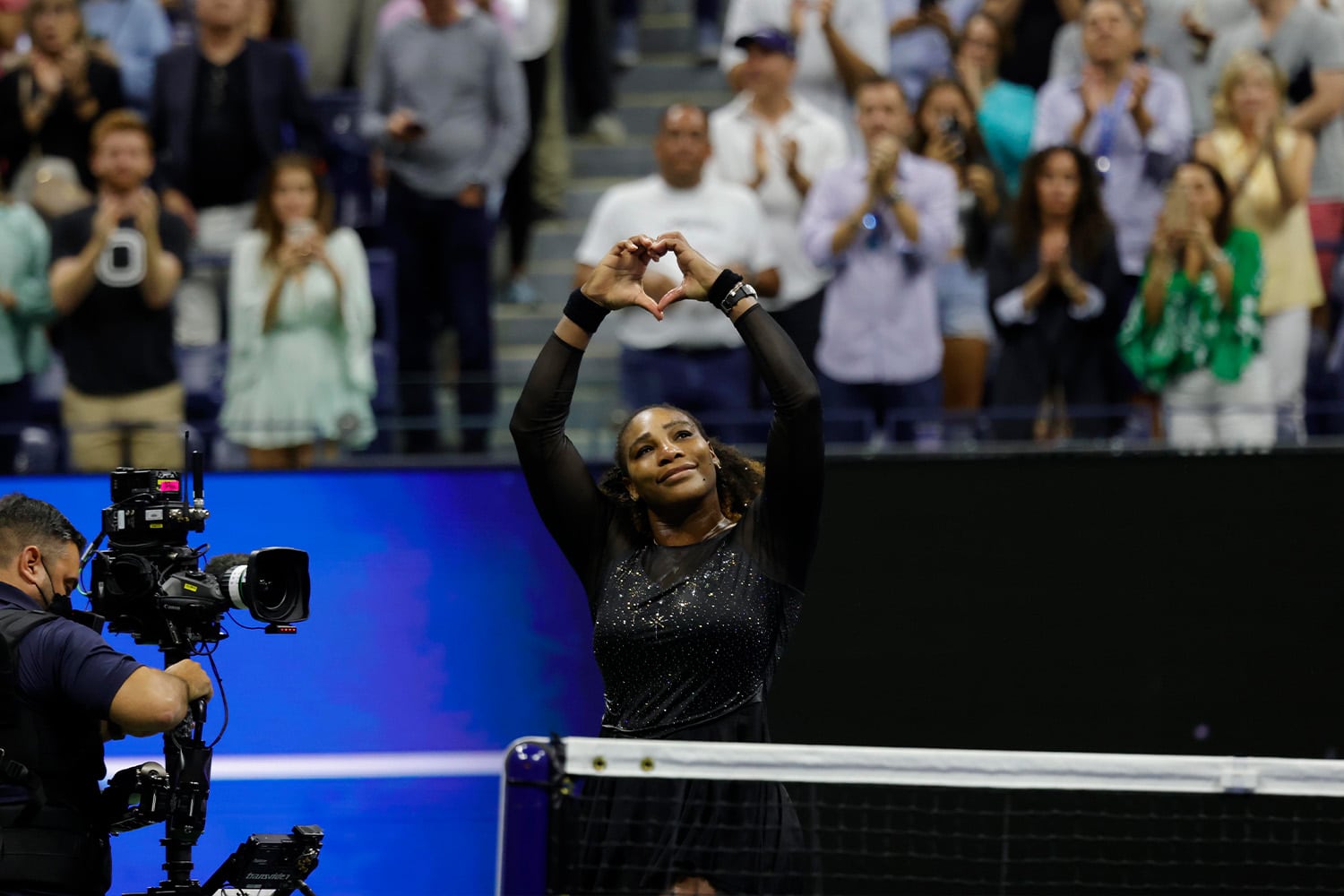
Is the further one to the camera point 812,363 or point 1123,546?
point 812,363

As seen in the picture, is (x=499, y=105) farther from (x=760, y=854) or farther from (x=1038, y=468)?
(x=760, y=854)

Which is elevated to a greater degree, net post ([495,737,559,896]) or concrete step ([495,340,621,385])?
concrete step ([495,340,621,385])

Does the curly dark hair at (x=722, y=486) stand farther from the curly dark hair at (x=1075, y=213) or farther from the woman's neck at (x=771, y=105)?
the woman's neck at (x=771, y=105)

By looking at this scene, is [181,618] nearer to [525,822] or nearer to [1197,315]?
[525,822]

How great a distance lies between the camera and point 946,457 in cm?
722

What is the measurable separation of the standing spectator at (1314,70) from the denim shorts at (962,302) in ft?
5.67

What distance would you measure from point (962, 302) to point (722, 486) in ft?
12.1

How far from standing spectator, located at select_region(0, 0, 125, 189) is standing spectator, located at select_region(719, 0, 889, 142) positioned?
3.11 meters

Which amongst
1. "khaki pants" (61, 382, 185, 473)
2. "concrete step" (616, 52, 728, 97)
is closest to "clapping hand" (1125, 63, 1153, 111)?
"concrete step" (616, 52, 728, 97)

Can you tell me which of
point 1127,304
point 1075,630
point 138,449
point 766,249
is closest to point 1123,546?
point 1075,630

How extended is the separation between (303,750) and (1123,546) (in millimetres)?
3085

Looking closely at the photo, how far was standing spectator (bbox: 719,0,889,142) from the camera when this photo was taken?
9680mm

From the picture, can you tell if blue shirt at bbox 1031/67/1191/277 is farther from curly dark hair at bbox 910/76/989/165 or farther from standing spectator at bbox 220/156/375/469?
standing spectator at bbox 220/156/375/469

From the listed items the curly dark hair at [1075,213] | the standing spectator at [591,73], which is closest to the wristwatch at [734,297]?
the curly dark hair at [1075,213]
